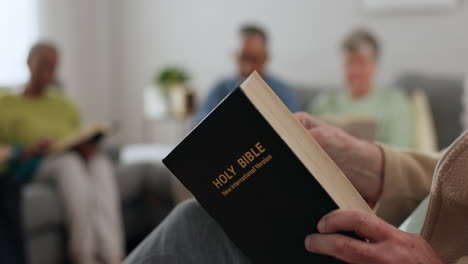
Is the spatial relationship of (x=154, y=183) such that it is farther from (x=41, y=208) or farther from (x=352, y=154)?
(x=352, y=154)

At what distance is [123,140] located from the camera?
4.61 meters

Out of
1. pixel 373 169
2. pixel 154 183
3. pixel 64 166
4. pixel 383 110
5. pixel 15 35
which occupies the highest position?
pixel 15 35

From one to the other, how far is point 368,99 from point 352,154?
1.92m

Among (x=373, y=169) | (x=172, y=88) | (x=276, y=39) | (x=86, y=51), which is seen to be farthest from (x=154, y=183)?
(x=373, y=169)

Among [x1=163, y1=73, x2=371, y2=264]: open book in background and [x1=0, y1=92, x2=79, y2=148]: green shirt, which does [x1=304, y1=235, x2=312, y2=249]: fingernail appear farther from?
[x1=0, y1=92, x2=79, y2=148]: green shirt

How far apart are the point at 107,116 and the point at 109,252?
92.0 inches

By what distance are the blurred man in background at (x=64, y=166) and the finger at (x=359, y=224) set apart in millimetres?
1966

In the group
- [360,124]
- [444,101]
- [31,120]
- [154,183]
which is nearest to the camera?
[360,124]

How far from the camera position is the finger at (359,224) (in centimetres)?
60

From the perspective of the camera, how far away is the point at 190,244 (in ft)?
2.40

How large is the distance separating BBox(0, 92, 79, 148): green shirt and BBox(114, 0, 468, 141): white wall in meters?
1.59

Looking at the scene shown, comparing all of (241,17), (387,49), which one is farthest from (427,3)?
(241,17)

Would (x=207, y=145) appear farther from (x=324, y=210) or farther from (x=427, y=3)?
(x=427, y=3)

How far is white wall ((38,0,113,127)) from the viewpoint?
418 centimetres
